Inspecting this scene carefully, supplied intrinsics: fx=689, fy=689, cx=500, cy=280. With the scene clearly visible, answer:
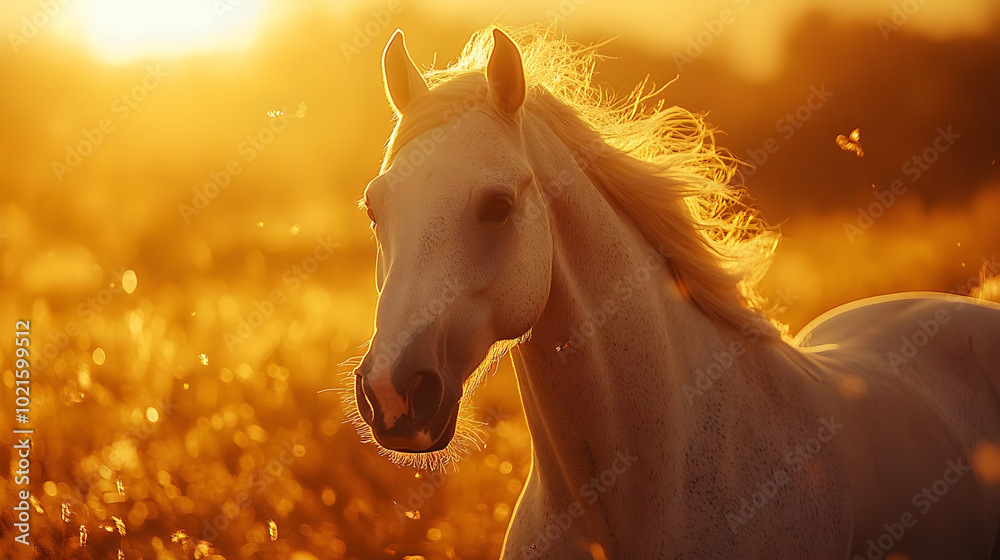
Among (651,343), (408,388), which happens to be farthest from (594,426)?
(408,388)

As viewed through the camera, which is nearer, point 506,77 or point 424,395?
point 424,395

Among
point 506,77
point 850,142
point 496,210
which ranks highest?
point 850,142

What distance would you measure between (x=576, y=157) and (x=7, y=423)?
4873mm

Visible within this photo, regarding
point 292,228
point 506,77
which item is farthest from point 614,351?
point 292,228

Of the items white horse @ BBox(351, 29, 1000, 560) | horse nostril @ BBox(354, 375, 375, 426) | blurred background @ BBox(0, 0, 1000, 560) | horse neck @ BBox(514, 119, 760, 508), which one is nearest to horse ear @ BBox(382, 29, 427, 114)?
white horse @ BBox(351, 29, 1000, 560)

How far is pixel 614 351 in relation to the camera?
2029mm

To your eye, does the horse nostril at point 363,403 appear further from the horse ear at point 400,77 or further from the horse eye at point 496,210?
the horse ear at point 400,77

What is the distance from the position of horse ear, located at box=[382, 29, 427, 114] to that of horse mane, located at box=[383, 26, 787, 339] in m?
0.08

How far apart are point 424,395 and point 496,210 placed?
1.71 feet

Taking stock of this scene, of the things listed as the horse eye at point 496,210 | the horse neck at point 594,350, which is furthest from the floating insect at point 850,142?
the horse eye at point 496,210

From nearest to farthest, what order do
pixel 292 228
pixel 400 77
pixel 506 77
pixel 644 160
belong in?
pixel 506 77 → pixel 400 77 → pixel 644 160 → pixel 292 228

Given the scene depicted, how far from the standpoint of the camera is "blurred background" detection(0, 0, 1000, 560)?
467 centimetres

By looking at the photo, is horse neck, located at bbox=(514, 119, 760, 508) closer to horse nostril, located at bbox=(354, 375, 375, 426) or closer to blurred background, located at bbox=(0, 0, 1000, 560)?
horse nostril, located at bbox=(354, 375, 375, 426)

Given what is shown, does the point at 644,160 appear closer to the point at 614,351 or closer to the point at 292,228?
the point at 614,351
